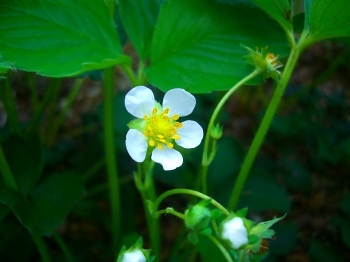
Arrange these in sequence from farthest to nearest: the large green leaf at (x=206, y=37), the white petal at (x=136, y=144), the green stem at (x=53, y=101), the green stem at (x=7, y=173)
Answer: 1. the green stem at (x=53, y=101)
2. the large green leaf at (x=206, y=37)
3. the green stem at (x=7, y=173)
4. the white petal at (x=136, y=144)

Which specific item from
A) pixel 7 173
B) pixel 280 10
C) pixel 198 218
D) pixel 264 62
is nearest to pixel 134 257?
pixel 198 218

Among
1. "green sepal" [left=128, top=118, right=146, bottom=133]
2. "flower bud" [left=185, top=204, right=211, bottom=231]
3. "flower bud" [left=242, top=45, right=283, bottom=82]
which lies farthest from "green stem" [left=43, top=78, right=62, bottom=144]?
"flower bud" [left=185, top=204, right=211, bottom=231]

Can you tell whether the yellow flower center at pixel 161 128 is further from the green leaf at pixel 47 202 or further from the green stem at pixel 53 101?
the green stem at pixel 53 101

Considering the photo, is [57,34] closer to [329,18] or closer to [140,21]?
[140,21]

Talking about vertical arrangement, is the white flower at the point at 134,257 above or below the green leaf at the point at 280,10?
below

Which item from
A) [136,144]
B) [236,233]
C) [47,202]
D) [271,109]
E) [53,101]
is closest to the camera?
[236,233]

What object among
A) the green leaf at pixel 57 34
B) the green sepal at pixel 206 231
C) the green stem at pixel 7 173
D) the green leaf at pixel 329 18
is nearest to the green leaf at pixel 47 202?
the green stem at pixel 7 173

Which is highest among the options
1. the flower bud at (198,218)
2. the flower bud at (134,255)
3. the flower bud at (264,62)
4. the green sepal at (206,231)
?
the flower bud at (264,62)

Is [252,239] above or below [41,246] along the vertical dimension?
above

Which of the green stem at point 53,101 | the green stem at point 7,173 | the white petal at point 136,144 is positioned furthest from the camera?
the green stem at point 53,101
